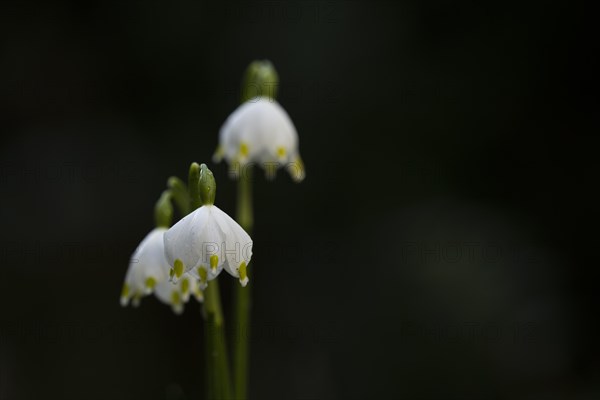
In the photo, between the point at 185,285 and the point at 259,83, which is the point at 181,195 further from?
the point at 259,83

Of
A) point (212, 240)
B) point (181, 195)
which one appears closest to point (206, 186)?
point (212, 240)

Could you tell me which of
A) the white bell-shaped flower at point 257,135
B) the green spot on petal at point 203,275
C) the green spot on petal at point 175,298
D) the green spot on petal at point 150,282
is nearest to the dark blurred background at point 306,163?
the white bell-shaped flower at point 257,135

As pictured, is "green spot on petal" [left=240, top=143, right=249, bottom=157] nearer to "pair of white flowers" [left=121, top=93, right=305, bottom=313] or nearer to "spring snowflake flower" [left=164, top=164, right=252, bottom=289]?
"pair of white flowers" [left=121, top=93, right=305, bottom=313]

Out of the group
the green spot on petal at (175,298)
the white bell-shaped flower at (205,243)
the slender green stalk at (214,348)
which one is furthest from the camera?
the green spot on petal at (175,298)

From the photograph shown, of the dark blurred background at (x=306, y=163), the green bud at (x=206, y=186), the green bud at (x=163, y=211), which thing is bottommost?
the green bud at (x=206, y=186)

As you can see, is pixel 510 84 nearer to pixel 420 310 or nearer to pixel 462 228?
pixel 462 228

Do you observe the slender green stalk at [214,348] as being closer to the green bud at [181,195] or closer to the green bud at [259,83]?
the green bud at [181,195]

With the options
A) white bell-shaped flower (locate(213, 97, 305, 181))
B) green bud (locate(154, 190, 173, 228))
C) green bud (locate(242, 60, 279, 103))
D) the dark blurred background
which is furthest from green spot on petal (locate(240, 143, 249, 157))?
the dark blurred background
